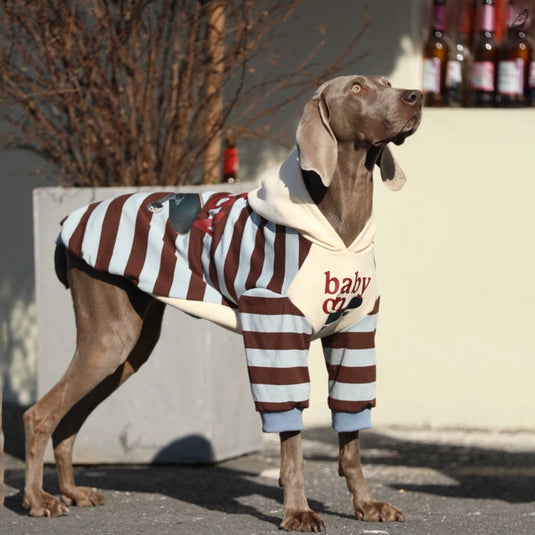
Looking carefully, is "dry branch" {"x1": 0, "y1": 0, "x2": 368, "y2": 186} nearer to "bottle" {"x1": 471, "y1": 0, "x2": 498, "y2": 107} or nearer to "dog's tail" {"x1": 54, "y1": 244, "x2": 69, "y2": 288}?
"dog's tail" {"x1": 54, "y1": 244, "x2": 69, "y2": 288}

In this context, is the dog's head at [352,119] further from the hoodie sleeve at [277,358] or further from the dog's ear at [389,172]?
the hoodie sleeve at [277,358]

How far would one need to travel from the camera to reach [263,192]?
5059 mm

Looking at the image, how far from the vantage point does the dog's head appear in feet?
15.8

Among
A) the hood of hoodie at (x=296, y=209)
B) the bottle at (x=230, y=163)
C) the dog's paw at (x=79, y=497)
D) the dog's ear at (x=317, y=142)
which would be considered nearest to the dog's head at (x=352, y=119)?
the dog's ear at (x=317, y=142)

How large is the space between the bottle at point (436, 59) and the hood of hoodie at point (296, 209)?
9.32 ft

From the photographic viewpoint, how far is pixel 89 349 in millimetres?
5406

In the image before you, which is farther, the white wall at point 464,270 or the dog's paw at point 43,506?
the white wall at point 464,270

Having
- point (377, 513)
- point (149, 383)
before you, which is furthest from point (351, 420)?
point (149, 383)

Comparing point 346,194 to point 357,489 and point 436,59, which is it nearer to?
point 357,489

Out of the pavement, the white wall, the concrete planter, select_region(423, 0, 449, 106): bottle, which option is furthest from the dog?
select_region(423, 0, 449, 106): bottle

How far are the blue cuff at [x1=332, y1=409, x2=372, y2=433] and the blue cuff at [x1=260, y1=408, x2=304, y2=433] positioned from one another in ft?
0.95

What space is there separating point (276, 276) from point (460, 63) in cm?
339

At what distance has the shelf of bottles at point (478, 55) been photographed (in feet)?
25.3

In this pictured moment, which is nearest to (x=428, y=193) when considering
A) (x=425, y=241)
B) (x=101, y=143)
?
(x=425, y=241)
